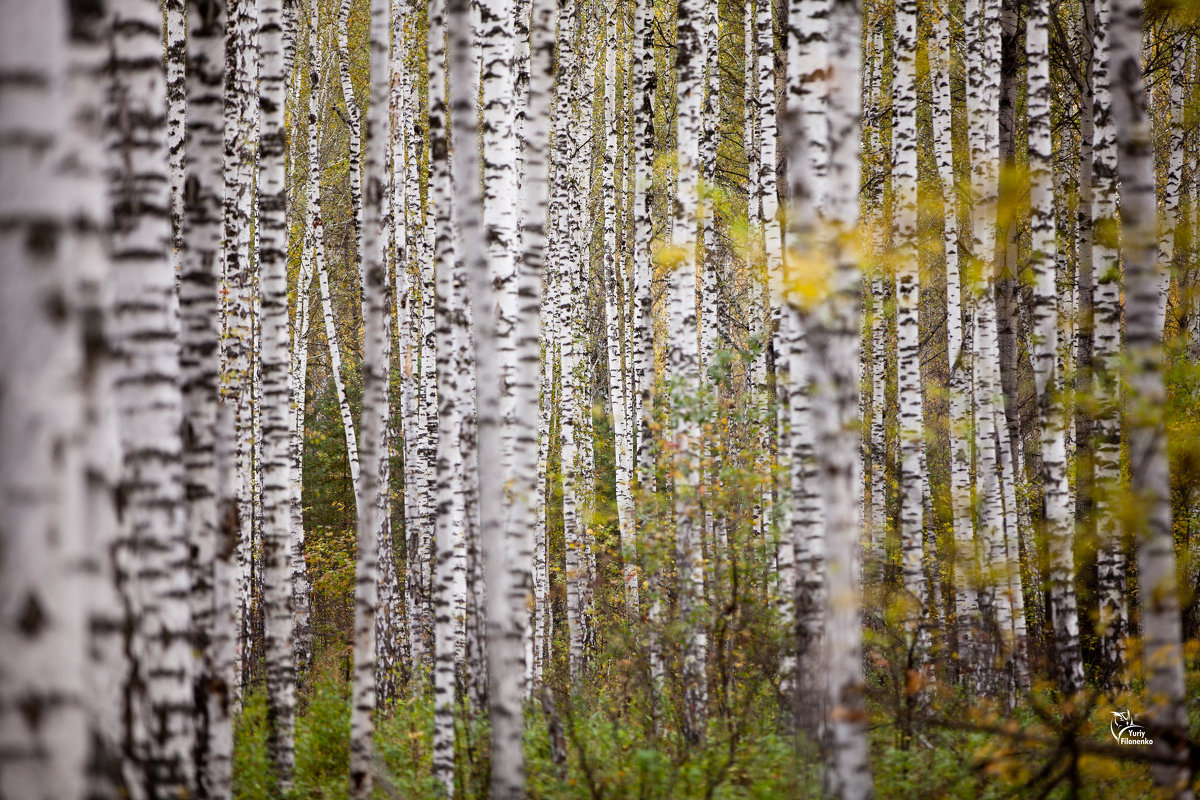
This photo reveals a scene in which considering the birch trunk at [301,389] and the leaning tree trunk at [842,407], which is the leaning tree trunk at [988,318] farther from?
the birch trunk at [301,389]

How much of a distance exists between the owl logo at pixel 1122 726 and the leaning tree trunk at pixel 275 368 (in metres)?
7.17

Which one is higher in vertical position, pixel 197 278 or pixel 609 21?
pixel 609 21

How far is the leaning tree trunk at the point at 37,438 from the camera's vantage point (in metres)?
2.21

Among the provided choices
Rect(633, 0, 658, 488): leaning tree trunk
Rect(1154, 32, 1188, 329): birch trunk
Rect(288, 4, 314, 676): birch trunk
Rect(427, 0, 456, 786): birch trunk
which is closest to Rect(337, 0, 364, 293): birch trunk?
Rect(288, 4, 314, 676): birch trunk

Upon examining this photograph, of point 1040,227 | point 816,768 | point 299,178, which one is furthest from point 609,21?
point 816,768

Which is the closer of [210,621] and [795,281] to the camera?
[795,281]

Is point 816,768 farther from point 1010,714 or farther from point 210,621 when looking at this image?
point 210,621

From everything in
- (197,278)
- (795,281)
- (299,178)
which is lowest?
(795,281)

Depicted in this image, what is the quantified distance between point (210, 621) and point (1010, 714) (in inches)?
299

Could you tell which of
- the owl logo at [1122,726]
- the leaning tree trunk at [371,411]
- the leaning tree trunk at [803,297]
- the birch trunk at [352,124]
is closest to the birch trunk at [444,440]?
the leaning tree trunk at [371,411]

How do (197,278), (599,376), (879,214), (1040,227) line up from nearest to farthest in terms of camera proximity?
(197,278) < (1040,227) < (879,214) < (599,376)

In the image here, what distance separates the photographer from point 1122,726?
24.4ft

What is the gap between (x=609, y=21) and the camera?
15570mm

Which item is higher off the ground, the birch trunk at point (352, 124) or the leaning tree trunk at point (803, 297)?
the birch trunk at point (352, 124)
